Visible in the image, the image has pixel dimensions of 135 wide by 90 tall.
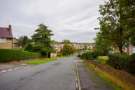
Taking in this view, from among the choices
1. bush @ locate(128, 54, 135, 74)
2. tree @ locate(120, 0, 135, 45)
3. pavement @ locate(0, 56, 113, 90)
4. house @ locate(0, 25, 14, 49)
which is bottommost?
pavement @ locate(0, 56, 113, 90)

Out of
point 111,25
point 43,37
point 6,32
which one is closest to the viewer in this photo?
point 111,25

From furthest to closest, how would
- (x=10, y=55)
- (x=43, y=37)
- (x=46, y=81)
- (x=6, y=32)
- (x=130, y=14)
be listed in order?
(x=43, y=37) → (x=6, y=32) → (x=10, y=55) → (x=46, y=81) → (x=130, y=14)

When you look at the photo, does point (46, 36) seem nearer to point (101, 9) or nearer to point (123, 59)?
point (101, 9)

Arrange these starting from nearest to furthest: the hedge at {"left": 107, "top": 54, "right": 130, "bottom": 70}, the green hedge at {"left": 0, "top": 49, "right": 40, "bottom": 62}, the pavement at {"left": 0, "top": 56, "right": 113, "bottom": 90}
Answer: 1. the pavement at {"left": 0, "top": 56, "right": 113, "bottom": 90}
2. the hedge at {"left": 107, "top": 54, "right": 130, "bottom": 70}
3. the green hedge at {"left": 0, "top": 49, "right": 40, "bottom": 62}

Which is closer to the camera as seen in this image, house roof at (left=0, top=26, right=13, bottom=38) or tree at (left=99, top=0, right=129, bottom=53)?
tree at (left=99, top=0, right=129, bottom=53)

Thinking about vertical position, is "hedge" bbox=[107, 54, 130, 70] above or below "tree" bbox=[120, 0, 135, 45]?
below

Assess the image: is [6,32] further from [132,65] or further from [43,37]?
[132,65]

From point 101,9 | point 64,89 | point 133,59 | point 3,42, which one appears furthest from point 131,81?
point 3,42

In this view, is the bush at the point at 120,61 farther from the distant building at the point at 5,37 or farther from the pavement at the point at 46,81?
the distant building at the point at 5,37

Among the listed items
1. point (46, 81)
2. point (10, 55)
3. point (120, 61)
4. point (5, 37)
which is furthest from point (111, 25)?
point (5, 37)

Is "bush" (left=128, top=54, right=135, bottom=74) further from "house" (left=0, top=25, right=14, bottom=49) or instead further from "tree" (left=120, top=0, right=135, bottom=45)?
"house" (left=0, top=25, right=14, bottom=49)

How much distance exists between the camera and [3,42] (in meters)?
82.1

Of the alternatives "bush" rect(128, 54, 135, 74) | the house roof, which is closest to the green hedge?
the house roof

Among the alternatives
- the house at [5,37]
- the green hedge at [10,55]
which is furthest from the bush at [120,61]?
the house at [5,37]
